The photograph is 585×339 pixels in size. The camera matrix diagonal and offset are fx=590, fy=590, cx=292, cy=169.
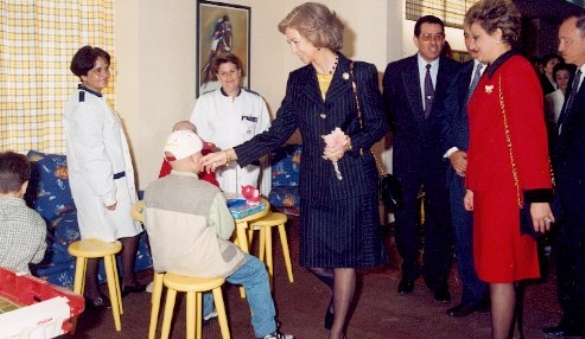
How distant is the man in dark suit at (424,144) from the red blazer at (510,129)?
110 cm

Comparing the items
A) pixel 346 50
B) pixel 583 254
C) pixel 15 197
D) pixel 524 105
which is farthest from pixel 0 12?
pixel 583 254

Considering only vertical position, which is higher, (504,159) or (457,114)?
(457,114)

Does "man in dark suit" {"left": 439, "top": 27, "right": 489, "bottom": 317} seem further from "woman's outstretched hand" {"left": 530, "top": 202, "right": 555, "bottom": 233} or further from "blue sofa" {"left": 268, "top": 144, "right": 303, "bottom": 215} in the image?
"blue sofa" {"left": 268, "top": 144, "right": 303, "bottom": 215}

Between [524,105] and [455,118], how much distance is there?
3.49ft

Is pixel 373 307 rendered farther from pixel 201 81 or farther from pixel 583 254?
pixel 201 81

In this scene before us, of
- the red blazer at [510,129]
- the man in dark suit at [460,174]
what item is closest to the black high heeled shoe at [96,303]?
the man in dark suit at [460,174]

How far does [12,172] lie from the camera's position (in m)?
Answer: 2.61

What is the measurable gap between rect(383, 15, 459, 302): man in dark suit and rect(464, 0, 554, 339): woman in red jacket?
1088 mm

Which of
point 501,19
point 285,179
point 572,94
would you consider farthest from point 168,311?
point 285,179

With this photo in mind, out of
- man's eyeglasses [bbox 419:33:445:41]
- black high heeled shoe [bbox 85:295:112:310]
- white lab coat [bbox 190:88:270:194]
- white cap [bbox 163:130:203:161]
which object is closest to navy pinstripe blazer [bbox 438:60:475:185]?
man's eyeglasses [bbox 419:33:445:41]

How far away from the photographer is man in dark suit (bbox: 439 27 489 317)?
11.2 feet

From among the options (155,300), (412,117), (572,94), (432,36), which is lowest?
(155,300)

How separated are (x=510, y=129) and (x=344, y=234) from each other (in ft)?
2.88

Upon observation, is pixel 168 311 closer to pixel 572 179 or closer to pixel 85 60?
pixel 85 60
